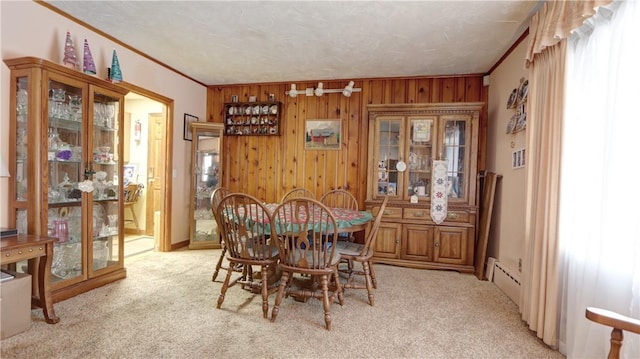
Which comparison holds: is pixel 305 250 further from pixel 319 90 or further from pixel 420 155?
pixel 319 90

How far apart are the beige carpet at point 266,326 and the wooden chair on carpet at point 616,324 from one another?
92cm

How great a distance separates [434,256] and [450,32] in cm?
240

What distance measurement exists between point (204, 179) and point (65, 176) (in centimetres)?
195

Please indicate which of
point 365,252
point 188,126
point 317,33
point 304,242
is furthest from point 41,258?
point 317,33

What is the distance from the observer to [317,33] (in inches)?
111

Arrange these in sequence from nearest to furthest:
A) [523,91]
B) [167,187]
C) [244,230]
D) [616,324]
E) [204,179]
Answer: [616,324], [244,230], [523,91], [167,187], [204,179]

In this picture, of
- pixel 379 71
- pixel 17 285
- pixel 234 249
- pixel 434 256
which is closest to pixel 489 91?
pixel 379 71

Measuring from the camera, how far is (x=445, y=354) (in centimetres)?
185

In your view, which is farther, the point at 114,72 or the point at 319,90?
the point at 319,90

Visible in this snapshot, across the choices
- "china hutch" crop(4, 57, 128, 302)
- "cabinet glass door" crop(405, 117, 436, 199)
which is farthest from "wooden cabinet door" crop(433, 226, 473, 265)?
"china hutch" crop(4, 57, 128, 302)

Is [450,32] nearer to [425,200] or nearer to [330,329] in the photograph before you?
[425,200]

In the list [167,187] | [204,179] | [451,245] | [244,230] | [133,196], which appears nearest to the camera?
[244,230]

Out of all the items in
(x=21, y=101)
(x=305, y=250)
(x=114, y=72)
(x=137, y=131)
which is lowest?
(x=305, y=250)

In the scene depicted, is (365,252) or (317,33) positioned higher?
(317,33)
